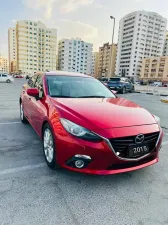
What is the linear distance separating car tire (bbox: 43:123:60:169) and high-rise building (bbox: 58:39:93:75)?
116473 mm

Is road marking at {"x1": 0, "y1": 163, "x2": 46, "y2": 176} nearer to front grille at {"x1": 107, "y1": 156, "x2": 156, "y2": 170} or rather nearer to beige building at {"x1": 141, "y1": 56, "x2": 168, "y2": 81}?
front grille at {"x1": 107, "y1": 156, "x2": 156, "y2": 170}

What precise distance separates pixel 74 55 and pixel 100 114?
122m

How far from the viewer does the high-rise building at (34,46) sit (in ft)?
333

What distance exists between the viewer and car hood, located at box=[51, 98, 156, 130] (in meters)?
2.32

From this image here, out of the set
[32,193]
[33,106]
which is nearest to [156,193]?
[32,193]

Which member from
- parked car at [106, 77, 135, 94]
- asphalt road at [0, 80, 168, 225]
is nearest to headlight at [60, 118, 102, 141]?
asphalt road at [0, 80, 168, 225]

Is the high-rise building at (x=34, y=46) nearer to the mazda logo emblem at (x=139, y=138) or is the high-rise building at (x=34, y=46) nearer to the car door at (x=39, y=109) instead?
the car door at (x=39, y=109)

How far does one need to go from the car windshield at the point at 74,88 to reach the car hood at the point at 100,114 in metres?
0.39

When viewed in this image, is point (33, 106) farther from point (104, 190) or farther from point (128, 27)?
point (128, 27)

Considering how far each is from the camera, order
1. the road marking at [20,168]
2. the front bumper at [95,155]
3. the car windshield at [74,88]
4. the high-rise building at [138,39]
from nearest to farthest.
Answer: the front bumper at [95,155] → the road marking at [20,168] → the car windshield at [74,88] → the high-rise building at [138,39]

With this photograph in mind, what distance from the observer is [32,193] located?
2.24 meters

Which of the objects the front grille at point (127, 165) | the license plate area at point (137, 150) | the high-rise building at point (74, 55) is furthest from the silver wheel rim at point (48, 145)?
the high-rise building at point (74, 55)

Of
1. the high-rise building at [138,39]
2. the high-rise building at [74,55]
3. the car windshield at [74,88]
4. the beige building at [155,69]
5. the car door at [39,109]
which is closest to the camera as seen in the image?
the car door at [39,109]

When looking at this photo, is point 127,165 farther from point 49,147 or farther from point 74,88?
point 74,88
